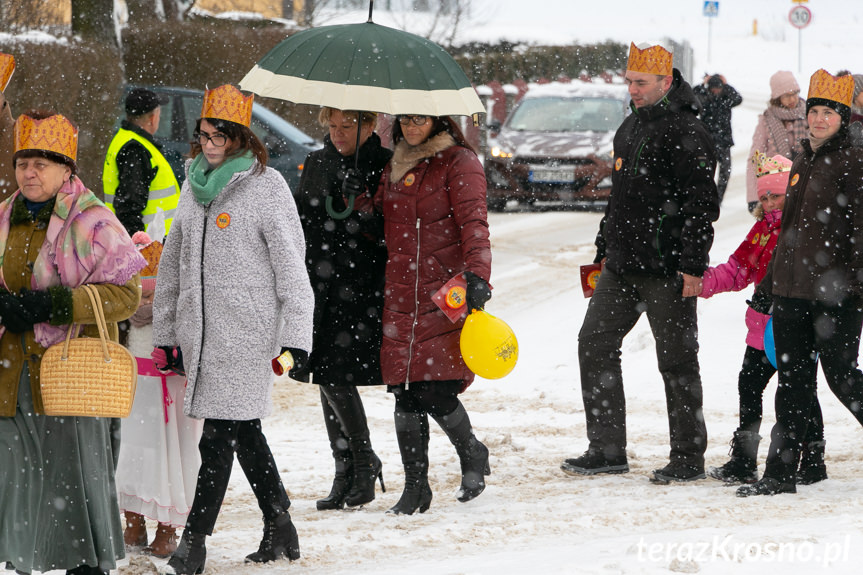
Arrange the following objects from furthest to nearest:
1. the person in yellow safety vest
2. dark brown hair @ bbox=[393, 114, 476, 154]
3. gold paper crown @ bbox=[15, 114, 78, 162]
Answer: the person in yellow safety vest → dark brown hair @ bbox=[393, 114, 476, 154] → gold paper crown @ bbox=[15, 114, 78, 162]

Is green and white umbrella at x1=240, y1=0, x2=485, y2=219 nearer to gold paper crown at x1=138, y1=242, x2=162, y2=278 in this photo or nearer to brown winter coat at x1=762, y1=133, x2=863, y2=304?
gold paper crown at x1=138, y1=242, x2=162, y2=278

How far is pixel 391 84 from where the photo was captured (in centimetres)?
525

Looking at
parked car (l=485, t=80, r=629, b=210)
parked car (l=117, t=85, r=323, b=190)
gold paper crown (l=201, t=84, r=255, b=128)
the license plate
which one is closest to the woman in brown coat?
gold paper crown (l=201, t=84, r=255, b=128)

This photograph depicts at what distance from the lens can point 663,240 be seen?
582cm

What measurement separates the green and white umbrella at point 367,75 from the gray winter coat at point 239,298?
786 millimetres

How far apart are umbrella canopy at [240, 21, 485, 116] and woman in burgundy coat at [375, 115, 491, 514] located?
0.16 metres

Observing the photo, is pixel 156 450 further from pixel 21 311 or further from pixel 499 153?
pixel 499 153

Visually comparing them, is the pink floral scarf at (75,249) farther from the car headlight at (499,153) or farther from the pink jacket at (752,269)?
the car headlight at (499,153)

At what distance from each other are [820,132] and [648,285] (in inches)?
42.2

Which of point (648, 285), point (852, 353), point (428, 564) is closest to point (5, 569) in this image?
point (428, 564)

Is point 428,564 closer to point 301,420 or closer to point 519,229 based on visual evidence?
point 301,420

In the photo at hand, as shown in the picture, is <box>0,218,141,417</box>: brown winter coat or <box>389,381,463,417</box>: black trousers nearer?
<box>0,218,141,417</box>: brown winter coat

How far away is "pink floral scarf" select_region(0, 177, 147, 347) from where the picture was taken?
4.16 metres

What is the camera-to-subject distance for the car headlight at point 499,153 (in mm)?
16797
